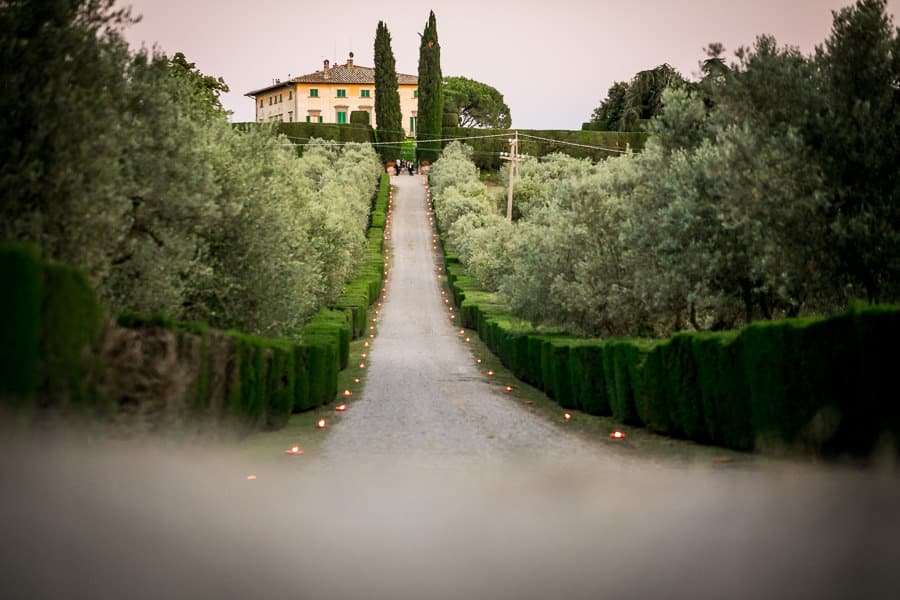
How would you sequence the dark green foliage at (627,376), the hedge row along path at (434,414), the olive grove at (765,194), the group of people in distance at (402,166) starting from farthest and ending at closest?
the group of people in distance at (402,166) < the dark green foliage at (627,376) < the olive grove at (765,194) < the hedge row along path at (434,414)

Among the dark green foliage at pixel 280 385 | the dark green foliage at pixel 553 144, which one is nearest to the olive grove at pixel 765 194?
the dark green foliage at pixel 280 385

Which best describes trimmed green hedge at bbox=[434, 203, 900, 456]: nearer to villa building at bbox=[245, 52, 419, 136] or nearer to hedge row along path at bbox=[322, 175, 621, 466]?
hedge row along path at bbox=[322, 175, 621, 466]

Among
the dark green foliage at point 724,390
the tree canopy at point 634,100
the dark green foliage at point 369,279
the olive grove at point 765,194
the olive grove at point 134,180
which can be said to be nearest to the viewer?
the olive grove at point 134,180

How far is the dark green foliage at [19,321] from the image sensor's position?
747 cm

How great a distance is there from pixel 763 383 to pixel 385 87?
299ft

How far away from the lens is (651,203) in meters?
22.7

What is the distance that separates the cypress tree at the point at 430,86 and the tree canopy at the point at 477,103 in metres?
43.2

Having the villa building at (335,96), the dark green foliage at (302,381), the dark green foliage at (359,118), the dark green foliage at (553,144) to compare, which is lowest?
the dark green foliage at (302,381)

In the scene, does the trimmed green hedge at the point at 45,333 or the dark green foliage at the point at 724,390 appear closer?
the trimmed green hedge at the point at 45,333

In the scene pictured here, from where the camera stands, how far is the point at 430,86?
101 m

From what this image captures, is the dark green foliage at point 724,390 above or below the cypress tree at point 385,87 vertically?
below

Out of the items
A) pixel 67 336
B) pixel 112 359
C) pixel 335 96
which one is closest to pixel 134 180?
pixel 112 359

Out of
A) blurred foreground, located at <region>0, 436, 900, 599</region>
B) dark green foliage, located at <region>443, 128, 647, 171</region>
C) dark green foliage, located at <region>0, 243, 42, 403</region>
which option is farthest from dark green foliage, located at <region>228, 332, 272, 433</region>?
dark green foliage, located at <region>443, 128, 647, 171</region>

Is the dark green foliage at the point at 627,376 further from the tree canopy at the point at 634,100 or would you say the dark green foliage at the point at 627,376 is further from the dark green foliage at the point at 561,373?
the tree canopy at the point at 634,100
